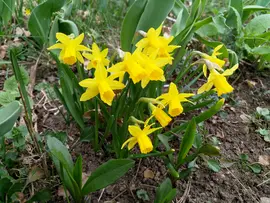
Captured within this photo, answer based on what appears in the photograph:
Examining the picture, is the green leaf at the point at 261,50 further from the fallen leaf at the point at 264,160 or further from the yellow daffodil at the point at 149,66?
the yellow daffodil at the point at 149,66

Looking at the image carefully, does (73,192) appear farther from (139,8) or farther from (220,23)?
(220,23)

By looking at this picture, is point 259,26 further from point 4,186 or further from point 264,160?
point 4,186

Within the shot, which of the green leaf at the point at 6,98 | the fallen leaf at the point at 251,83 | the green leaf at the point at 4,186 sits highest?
the green leaf at the point at 6,98

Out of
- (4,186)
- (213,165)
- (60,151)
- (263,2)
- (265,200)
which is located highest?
(263,2)

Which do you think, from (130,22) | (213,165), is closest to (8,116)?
(130,22)

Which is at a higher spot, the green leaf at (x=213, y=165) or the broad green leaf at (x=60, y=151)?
the broad green leaf at (x=60, y=151)

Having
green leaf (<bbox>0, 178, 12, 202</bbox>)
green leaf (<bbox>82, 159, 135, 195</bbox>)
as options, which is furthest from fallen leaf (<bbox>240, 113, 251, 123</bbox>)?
green leaf (<bbox>0, 178, 12, 202</bbox>)

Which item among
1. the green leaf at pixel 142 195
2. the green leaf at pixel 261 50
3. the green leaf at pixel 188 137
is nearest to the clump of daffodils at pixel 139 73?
the green leaf at pixel 188 137

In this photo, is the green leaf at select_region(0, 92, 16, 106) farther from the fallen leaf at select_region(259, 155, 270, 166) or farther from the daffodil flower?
the fallen leaf at select_region(259, 155, 270, 166)
